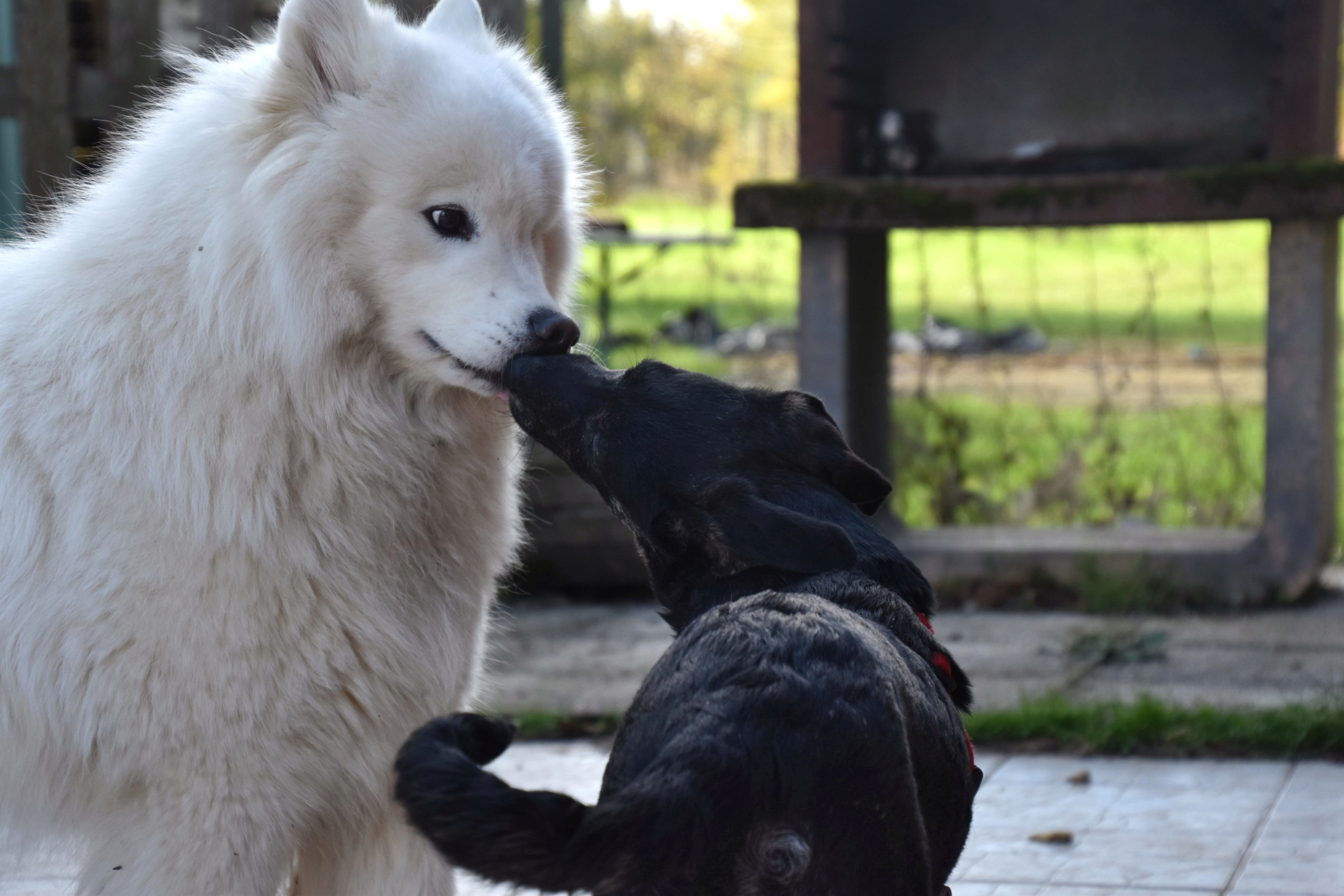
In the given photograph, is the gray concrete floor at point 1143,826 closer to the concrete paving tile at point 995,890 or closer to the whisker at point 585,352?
the concrete paving tile at point 995,890

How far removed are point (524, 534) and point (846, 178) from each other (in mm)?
3269

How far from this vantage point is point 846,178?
6.00 meters

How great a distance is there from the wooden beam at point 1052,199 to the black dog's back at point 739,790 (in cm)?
398

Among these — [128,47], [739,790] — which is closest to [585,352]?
[739,790]

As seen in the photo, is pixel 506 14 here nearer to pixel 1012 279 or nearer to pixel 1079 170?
pixel 1079 170

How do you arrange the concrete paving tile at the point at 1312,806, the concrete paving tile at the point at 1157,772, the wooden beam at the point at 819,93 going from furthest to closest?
the wooden beam at the point at 819,93 < the concrete paving tile at the point at 1157,772 < the concrete paving tile at the point at 1312,806

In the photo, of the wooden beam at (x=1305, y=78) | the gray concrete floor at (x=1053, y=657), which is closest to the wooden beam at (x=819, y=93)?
the wooden beam at (x=1305, y=78)

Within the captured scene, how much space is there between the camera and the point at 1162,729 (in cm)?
416

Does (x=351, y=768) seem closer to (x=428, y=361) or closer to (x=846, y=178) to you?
(x=428, y=361)

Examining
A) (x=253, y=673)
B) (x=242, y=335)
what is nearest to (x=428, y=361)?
(x=242, y=335)

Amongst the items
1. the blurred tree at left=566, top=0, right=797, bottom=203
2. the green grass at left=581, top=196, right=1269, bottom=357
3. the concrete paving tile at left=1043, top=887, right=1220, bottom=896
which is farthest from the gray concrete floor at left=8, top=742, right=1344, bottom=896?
the blurred tree at left=566, top=0, right=797, bottom=203

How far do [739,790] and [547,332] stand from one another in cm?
97

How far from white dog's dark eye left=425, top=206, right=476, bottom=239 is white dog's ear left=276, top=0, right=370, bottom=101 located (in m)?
0.28

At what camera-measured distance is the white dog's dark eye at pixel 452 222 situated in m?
2.51
